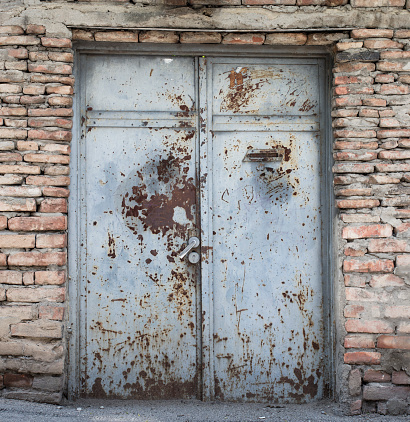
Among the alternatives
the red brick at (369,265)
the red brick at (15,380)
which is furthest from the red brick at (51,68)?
the red brick at (369,265)

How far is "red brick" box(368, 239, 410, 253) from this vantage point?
262 centimetres

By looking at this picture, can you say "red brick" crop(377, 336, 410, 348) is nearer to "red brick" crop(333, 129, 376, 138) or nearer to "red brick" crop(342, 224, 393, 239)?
"red brick" crop(342, 224, 393, 239)

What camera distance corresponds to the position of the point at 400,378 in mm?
2594

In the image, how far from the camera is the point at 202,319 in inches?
110

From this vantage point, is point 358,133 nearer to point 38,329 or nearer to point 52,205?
point 52,205

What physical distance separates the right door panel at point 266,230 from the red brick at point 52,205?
993mm

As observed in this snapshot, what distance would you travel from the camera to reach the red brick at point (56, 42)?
2557 millimetres

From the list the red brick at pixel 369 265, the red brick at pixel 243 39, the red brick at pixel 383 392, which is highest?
the red brick at pixel 243 39

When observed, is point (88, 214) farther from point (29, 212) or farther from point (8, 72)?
point (8, 72)

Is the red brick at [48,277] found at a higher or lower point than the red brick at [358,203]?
lower

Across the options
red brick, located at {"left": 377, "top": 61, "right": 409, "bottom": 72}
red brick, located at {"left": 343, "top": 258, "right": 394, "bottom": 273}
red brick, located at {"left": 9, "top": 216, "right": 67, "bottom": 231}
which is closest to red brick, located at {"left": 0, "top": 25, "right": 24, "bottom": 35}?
→ red brick, located at {"left": 9, "top": 216, "right": 67, "bottom": 231}

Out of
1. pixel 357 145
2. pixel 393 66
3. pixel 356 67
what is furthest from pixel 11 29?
pixel 393 66

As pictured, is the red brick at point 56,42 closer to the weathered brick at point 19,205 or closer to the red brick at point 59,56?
the red brick at point 59,56

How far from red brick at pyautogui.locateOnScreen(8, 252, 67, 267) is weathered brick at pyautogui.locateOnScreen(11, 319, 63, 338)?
1.17ft
